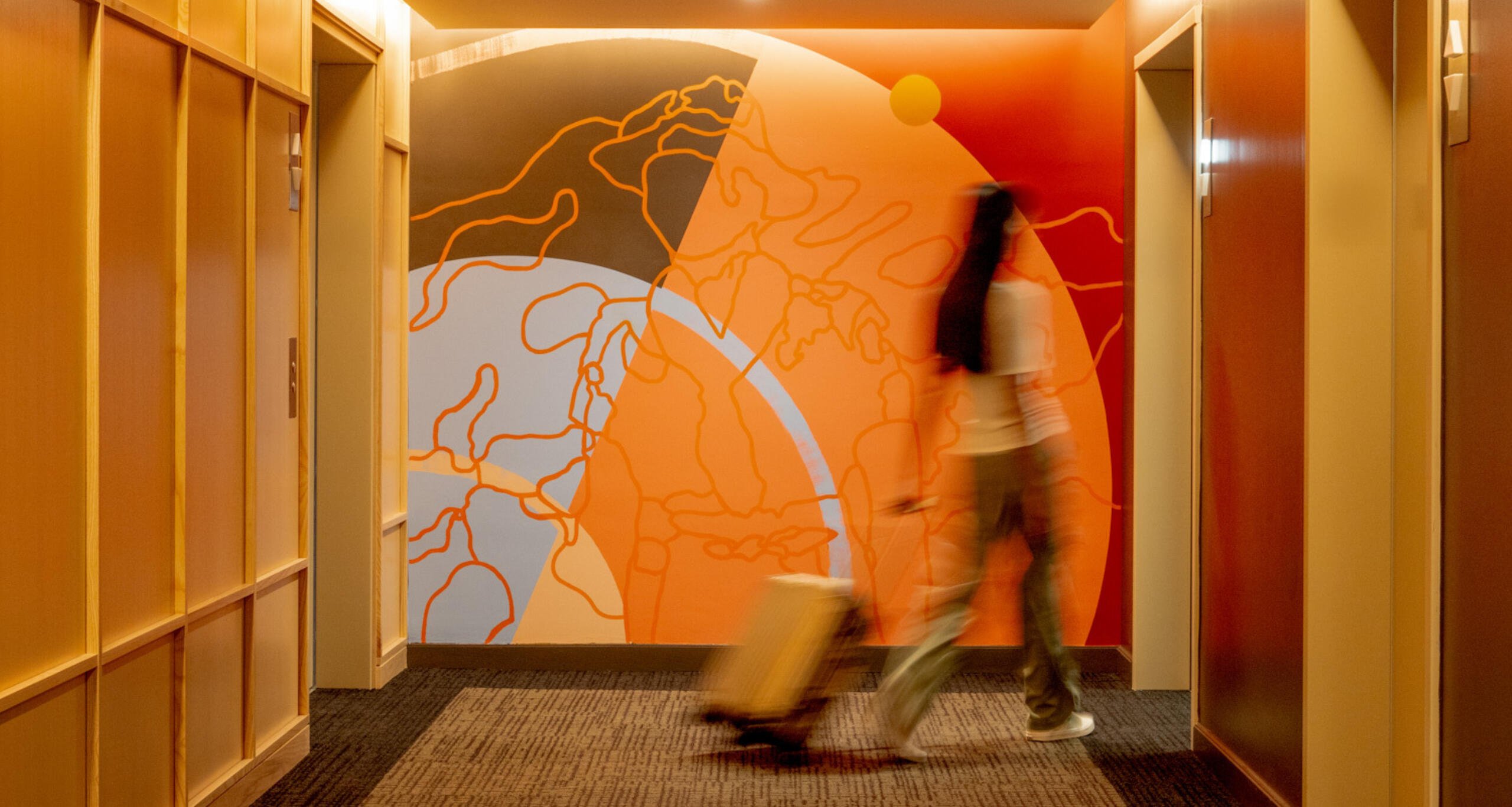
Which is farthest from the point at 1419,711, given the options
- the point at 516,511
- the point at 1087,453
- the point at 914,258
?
the point at 516,511

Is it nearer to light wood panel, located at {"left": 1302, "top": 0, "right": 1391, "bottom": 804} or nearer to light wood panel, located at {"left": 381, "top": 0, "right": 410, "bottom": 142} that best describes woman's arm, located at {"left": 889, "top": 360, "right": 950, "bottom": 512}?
light wood panel, located at {"left": 1302, "top": 0, "right": 1391, "bottom": 804}

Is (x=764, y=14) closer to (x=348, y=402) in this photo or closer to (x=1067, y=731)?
(x=348, y=402)

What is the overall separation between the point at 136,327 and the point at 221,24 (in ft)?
2.94

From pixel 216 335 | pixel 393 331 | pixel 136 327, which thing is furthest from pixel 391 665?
pixel 136 327

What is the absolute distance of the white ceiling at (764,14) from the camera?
4.07 metres

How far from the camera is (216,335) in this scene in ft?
9.86

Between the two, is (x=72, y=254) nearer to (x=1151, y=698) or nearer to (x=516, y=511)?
(x=516, y=511)

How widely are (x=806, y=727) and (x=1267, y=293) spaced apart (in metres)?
1.77

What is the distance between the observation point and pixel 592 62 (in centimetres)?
452

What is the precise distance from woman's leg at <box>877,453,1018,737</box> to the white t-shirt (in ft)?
0.23

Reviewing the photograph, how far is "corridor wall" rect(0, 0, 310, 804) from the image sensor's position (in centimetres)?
223

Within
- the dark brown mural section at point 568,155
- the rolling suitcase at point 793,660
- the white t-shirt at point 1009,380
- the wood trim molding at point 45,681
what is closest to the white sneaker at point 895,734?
the rolling suitcase at point 793,660

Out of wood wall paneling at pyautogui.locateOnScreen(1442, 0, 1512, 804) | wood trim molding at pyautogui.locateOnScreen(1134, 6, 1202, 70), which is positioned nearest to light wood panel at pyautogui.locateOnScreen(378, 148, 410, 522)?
wood trim molding at pyautogui.locateOnScreen(1134, 6, 1202, 70)

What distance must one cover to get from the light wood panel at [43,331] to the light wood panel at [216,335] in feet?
1.55
